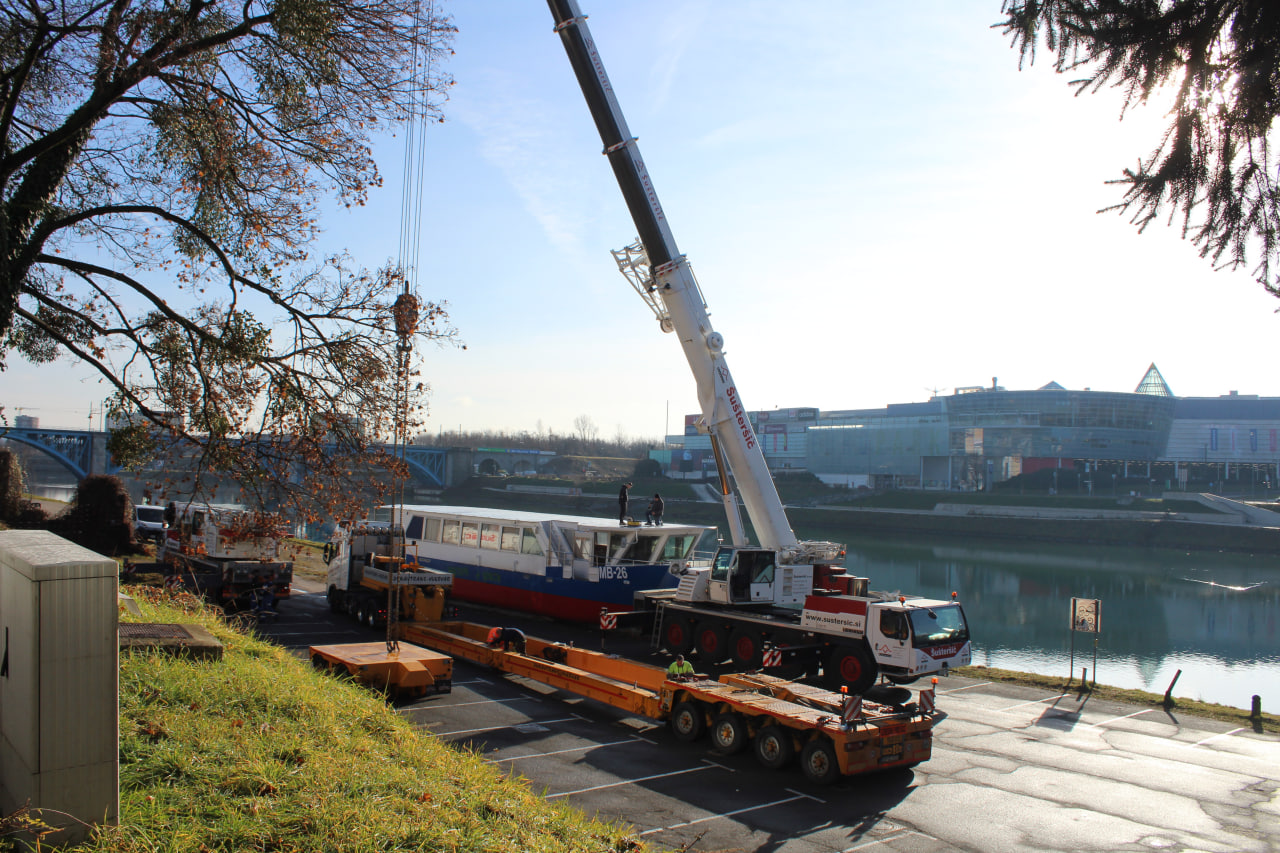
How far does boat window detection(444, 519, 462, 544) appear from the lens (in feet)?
80.0

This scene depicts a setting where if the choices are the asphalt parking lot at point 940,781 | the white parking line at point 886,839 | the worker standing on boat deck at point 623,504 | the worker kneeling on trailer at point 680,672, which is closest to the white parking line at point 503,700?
the asphalt parking lot at point 940,781

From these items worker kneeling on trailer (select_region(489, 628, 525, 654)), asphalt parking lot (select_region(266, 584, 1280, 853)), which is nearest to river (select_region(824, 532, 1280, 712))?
asphalt parking lot (select_region(266, 584, 1280, 853))

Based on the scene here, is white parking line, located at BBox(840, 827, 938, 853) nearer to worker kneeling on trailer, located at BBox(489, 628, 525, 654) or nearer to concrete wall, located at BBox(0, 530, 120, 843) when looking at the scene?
concrete wall, located at BBox(0, 530, 120, 843)

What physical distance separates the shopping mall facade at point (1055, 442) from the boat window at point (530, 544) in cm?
8496

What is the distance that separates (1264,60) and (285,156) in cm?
960

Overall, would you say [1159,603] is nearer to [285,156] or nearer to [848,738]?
[848,738]

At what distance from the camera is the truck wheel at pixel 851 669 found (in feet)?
45.7

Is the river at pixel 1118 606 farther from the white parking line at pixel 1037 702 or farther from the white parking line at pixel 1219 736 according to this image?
the white parking line at pixel 1219 736

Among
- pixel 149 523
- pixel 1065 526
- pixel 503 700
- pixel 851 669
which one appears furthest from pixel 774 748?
pixel 1065 526

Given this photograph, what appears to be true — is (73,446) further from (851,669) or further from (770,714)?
(770,714)

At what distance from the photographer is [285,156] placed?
9961 mm

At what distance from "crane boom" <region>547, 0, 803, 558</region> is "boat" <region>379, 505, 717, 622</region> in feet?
8.67

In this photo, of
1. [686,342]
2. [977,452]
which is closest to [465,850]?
[686,342]

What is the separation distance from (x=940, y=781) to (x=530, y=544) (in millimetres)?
13453
